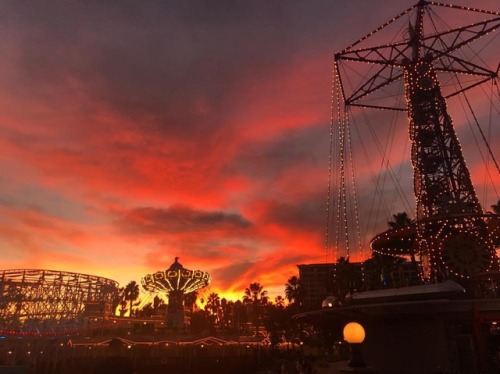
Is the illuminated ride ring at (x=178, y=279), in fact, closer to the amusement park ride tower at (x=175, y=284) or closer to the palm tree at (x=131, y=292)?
the amusement park ride tower at (x=175, y=284)

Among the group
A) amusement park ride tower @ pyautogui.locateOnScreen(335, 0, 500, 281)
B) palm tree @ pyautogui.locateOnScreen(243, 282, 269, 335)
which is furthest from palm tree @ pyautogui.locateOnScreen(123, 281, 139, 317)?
amusement park ride tower @ pyautogui.locateOnScreen(335, 0, 500, 281)

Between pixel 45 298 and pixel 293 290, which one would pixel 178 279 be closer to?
pixel 45 298

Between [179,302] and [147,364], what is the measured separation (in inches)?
810

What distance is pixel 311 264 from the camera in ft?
577

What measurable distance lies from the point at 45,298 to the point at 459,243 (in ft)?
147

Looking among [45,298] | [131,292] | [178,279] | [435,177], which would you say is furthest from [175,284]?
[131,292]

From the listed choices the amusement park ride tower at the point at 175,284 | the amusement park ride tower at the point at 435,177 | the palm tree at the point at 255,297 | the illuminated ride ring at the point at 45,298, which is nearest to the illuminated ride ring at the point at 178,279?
the amusement park ride tower at the point at 175,284

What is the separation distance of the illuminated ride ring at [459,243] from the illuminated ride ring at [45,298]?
124 ft

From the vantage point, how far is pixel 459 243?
2198 centimetres

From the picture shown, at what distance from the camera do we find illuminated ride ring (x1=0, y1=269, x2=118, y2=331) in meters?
43.1

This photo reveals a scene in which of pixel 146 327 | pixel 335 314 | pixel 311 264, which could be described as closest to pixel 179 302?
pixel 146 327

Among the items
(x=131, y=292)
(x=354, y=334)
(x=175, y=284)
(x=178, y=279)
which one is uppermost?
(x=131, y=292)

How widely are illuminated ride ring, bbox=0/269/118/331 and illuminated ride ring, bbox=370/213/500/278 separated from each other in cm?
3778

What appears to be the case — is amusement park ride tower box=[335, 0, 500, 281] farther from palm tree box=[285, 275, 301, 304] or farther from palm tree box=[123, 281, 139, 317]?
palm tree box=[123, 281, 139, 317]
